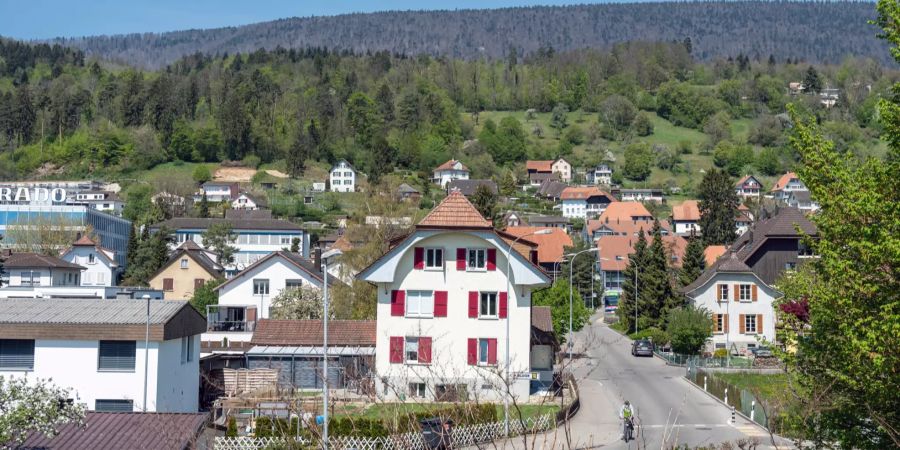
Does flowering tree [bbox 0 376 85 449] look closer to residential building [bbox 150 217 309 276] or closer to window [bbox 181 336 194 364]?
→ window [bbox 181 336 194 364]

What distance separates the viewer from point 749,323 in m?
67.2

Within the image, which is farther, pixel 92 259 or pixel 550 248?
pixel 550 248

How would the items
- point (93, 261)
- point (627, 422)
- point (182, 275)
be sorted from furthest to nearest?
point (93, 261) → point (182, 275) → point (627, 422)

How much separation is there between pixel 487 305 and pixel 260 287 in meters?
24.6

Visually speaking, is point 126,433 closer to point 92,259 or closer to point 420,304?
point 420,304

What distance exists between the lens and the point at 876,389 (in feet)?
62.7

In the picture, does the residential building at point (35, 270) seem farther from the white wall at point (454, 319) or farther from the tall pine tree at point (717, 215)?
the tall pine tree at point (717, 215)

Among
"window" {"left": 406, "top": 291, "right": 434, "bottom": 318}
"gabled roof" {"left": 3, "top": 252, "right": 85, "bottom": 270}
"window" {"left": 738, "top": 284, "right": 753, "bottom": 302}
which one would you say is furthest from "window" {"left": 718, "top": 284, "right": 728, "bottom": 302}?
"gabled roof" {"left": 3, "top": 252, "right": 85, "bottom": 270}

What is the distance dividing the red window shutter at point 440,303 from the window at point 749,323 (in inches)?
1107

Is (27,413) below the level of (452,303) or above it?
below

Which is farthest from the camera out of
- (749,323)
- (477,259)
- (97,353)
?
(749,323)

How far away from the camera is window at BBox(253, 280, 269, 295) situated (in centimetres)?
6625

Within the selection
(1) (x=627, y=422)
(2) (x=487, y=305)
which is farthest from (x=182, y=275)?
(1) (x=627, y=422)

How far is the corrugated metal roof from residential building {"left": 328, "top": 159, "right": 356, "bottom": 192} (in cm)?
12847
